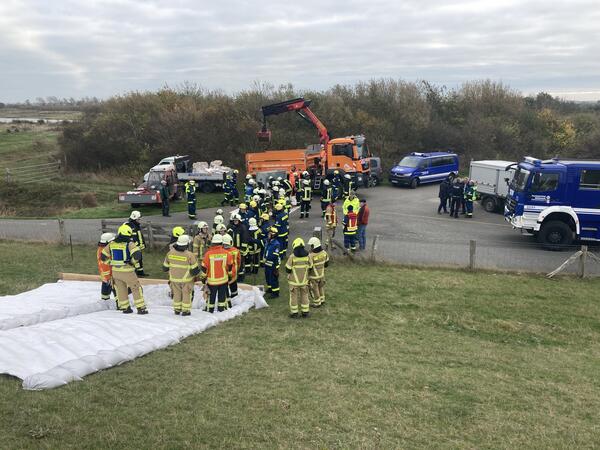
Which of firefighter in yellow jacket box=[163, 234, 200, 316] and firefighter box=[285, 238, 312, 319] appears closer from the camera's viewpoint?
firefighter in yellow jacket box=[163, 234, 200, 316]

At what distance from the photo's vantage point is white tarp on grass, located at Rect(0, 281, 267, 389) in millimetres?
6875

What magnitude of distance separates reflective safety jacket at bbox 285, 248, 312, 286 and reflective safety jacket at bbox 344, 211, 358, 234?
16.2 feet

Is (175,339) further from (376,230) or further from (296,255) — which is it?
(376,230)

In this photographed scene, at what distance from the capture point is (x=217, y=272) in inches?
396

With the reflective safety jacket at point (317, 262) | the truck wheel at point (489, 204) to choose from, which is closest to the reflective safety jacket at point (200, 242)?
the reflective safety jacket at point (317, 262)

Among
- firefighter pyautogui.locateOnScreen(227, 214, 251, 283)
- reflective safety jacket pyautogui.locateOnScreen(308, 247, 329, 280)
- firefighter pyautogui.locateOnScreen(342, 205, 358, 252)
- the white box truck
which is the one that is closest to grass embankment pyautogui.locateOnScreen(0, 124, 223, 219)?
firefighter pyautogui.locateOnScreen(342, 205, 358, 252)

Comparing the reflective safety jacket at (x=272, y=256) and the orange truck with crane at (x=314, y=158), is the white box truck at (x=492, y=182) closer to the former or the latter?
the orange truck with crane at (x=314, y=158)

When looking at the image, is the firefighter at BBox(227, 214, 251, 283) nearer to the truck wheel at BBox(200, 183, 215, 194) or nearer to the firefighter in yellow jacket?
the firefighter in yellow jacket

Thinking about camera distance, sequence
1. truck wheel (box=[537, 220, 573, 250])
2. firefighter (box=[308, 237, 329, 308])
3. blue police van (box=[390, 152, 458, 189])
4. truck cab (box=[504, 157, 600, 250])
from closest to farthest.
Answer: firefighter (box=[308, 237, 329, 308]), truck cab (box=[504, 157, 600, 250]), truck wheel (box=[537, 220, 573, 250]), blue police van (box=[390, 152, 458, 189])

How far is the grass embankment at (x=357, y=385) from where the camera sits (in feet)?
18.5

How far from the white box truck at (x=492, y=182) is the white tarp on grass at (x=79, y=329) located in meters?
14.7

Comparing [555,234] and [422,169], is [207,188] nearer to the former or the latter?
[422,169]

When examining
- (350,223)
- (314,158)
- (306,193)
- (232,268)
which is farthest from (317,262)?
(314,158)

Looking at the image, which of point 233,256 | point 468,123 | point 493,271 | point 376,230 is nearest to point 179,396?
point 233,256
